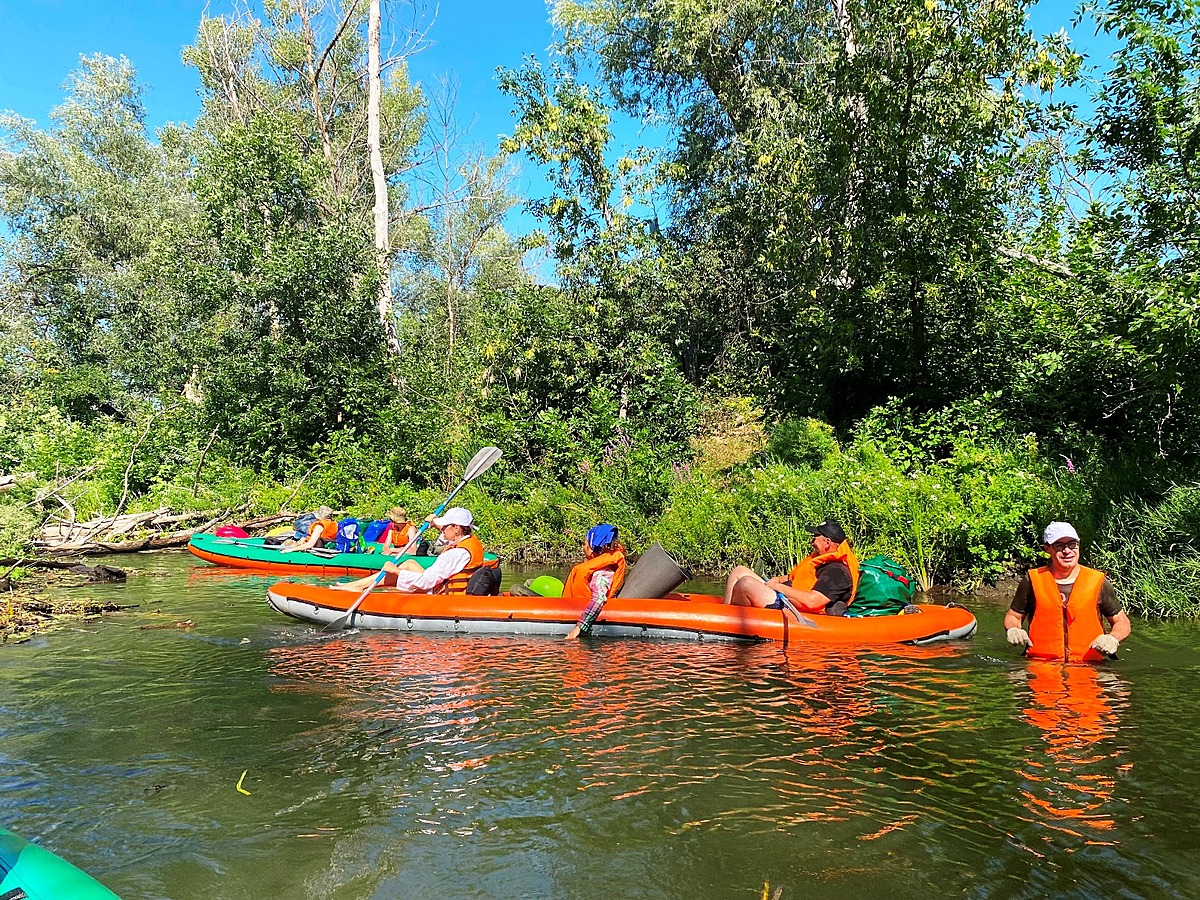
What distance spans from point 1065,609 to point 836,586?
1.80 meters

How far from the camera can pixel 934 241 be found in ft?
36.5

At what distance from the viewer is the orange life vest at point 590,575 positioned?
744 cm

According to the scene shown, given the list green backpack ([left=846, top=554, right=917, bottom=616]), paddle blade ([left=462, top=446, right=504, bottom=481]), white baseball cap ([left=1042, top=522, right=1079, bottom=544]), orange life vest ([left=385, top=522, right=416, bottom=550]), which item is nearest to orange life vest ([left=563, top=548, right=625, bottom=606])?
green backpack ([left=846, top=554, right=917, bottom=616])

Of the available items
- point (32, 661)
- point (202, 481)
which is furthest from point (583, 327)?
point (32, 661)

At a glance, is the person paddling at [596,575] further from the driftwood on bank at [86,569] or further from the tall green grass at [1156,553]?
the driftwood on bank at [86,569]

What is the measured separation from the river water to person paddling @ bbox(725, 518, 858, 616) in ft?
1.88

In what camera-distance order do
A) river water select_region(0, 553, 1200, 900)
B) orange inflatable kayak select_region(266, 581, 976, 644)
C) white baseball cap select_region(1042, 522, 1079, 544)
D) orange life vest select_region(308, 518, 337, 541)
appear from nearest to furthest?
river water select_region(0, 553, 1200, 900), white baseball cap select_region(1042, 522, 1079, 544), orange inflatable kayak select_region(266, 581, 976, 644), orange life vest select_region(308, 518, 337, 541)

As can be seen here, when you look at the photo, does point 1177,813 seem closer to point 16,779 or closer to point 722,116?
point 16,779

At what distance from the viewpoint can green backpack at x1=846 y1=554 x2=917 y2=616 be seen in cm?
709

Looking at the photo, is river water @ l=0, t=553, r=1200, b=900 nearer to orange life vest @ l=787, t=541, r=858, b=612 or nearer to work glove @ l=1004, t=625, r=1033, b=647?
work glove @ l=1004, t=625, r=1033, b=647

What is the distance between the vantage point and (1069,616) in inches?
218

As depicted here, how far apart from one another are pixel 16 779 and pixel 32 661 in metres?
2.75

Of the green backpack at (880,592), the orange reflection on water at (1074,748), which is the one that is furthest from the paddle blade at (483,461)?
the orange reflection on water at (1074,748)

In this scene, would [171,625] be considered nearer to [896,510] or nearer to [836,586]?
[836,586]
